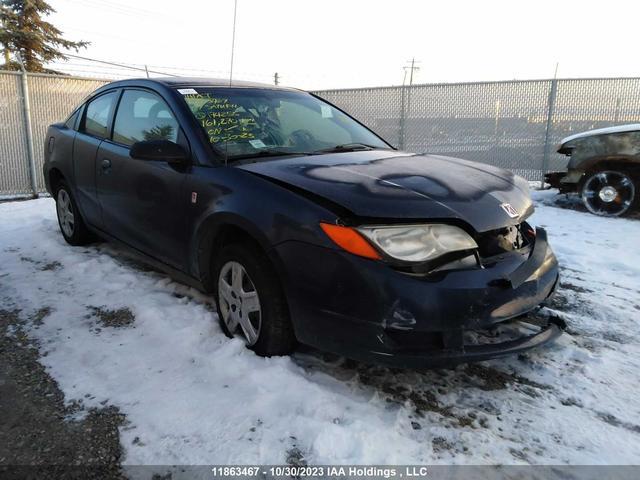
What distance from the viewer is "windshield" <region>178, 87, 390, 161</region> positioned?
313 centimetres

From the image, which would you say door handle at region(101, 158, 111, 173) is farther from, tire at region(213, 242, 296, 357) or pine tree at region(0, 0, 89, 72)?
pine tree at region(0, 0, 89, 72)

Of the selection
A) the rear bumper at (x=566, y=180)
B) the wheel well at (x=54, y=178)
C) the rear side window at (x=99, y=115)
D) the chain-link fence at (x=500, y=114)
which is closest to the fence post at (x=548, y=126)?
the chain-link fence at (x=500, y=114)

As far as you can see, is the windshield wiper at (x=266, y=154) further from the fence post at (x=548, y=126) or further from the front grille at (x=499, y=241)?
the fence post at (x=548, y=126)

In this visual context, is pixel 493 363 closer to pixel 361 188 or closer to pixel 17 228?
pixel 361 188

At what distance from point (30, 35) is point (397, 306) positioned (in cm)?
2599

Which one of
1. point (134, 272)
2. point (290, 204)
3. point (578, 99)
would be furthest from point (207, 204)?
point (578, 99)

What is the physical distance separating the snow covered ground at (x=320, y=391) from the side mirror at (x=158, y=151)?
1.07 meters

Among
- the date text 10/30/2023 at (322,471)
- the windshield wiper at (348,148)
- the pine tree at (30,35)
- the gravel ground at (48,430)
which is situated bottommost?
the gravel ground at (48,430)

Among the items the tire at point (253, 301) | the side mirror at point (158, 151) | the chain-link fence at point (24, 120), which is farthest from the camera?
the chain-link fence at point (24, 120)

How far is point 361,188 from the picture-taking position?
2430 mm

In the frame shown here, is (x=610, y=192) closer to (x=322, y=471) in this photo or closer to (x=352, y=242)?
(x=352, y=242)

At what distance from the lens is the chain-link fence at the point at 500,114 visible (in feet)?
28.4

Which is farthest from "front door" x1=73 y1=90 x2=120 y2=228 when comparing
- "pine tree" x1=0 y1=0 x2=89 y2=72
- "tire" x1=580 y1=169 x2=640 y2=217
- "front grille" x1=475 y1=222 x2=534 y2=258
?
"pine tree" x1=0 y1=0 x2=89 y2=72

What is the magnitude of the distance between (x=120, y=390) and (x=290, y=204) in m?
1.29
